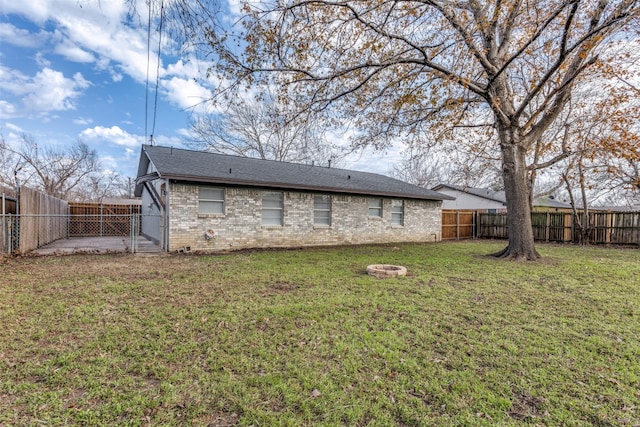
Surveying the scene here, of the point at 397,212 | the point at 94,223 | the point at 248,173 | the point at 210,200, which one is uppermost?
the point at 248,173

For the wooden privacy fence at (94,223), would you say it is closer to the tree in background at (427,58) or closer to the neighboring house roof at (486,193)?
the tree in background at (427,58)

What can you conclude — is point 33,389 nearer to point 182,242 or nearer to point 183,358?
point 183,358

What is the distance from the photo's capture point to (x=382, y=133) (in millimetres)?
9625

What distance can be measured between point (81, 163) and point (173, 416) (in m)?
33.7

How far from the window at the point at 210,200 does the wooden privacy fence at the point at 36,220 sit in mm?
3616

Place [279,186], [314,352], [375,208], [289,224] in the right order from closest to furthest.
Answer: [314,352] < [279,186] < [289,224] < [375,208]

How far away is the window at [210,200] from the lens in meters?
10.5

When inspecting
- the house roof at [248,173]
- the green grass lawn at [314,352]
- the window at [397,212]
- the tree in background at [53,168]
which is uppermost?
the tree in background at [53,168]

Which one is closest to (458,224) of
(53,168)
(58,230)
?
(58,230)

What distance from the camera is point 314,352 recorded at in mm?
3158

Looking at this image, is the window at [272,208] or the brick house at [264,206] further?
the window at [272,208]

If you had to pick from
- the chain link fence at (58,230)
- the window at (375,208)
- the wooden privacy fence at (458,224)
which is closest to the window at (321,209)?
the window at (375,208)

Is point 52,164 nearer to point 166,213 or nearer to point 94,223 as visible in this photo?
point 94,223

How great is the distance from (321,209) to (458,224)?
376 inches
